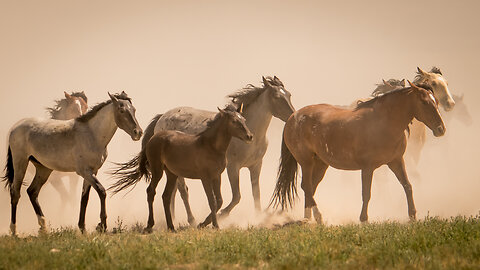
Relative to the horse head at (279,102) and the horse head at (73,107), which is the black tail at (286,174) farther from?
the horse head at (73,107)

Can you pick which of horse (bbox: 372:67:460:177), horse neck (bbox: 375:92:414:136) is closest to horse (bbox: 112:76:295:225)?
horse (bbox: 372:67:460:177)

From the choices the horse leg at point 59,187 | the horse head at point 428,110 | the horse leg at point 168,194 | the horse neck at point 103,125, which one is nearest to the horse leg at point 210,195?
the horse leg at point 168,194

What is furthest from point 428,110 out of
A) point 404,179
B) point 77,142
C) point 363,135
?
point 77,142

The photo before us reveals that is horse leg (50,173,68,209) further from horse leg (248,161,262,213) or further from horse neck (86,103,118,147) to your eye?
horse neck (86,103,118,147)

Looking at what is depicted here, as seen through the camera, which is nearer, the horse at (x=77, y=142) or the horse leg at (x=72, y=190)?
the horse at (x=77, y=142)

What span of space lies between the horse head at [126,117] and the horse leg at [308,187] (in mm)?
3043

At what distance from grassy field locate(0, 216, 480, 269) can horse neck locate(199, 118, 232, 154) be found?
2318mm

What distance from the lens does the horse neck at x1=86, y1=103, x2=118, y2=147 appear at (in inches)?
451

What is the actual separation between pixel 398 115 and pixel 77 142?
215 inches

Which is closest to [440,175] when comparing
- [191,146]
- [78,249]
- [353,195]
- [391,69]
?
[353,195]

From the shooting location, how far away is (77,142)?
37.3 ft

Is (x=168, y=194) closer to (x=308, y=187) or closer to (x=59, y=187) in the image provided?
(x=308, y=187)

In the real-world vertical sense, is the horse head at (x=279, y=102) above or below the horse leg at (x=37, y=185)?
above

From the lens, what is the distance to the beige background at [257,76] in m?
19.2
